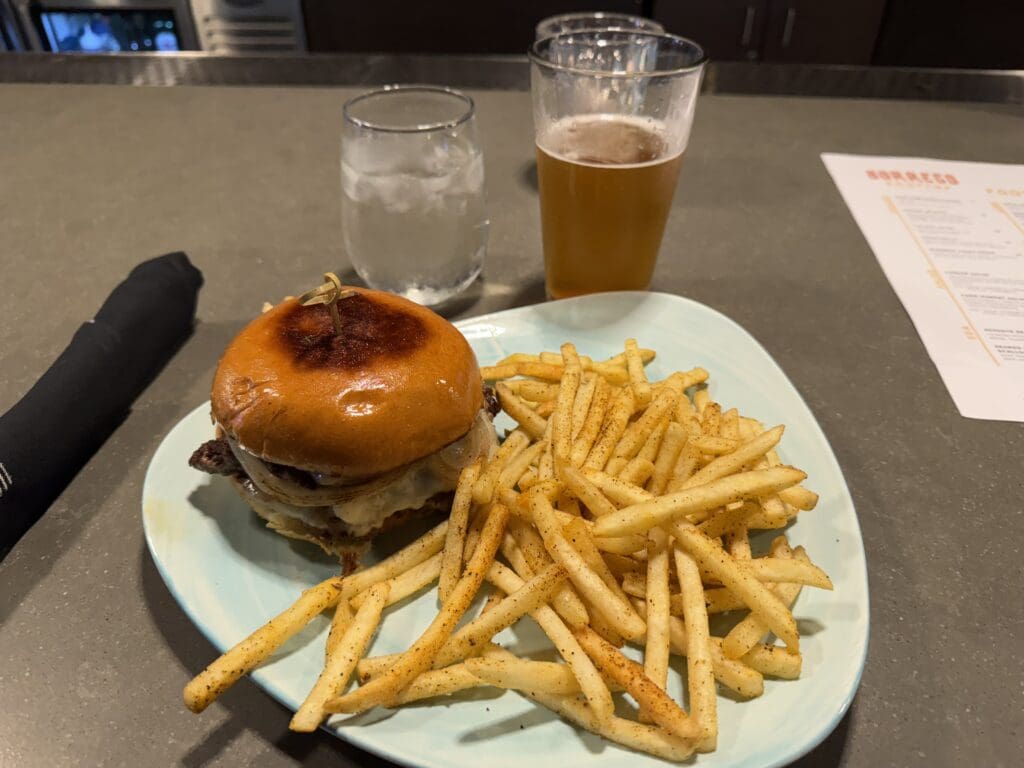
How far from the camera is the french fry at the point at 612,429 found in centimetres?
123

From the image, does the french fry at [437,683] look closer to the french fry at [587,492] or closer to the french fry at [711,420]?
the french fry at [587,492]

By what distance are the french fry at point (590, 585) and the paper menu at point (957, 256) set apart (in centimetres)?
107

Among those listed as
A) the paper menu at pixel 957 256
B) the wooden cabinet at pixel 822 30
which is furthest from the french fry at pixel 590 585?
the wooden cabinet at pixel 822 30

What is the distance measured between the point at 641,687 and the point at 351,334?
0.70 metres

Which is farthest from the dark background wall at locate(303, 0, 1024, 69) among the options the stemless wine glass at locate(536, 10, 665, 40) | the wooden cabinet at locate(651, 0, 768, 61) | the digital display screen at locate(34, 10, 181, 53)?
the stemless wine glass at locate(536, 10, 665, 40)

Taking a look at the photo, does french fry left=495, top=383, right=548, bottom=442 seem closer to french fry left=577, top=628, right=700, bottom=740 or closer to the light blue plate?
the light blue plate

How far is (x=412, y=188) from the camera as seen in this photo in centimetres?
170

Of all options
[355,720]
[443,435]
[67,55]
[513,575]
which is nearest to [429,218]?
[443,435]

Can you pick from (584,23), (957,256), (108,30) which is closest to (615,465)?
(957,256)

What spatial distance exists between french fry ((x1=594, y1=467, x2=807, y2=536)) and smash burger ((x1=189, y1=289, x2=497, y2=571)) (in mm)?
323

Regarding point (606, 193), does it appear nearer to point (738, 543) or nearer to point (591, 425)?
point (591, 425)

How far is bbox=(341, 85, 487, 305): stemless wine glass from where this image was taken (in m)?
1.69

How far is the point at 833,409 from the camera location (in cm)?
165

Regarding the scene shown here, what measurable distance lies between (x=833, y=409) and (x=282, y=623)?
124 cm
